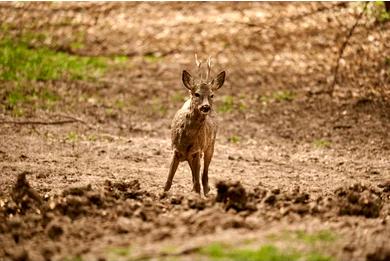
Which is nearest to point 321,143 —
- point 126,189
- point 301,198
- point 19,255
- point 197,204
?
point 126,189

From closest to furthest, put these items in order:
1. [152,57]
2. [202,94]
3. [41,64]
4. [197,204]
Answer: [197,204]
[202,94]
[41,64]
[152,57]

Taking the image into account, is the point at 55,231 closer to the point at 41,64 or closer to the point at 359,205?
the point at 359,205

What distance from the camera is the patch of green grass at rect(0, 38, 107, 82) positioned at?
17.1m

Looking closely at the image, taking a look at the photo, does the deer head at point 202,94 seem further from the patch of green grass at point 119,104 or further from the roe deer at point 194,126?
the patch of green grass at point 119,104

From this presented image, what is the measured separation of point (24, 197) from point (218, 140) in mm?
6196

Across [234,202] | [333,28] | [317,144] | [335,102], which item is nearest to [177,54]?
[333,28]

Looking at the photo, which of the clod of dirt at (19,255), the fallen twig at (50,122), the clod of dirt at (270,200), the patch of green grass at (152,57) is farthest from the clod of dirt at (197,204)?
the patch of green grass at (152,57)

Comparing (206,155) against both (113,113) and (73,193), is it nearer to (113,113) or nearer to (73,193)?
(73,193)

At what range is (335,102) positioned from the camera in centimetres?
1598

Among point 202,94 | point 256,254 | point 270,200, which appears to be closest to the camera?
point 256,254

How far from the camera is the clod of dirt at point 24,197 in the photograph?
8531 millimetres

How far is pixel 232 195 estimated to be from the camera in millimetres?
8242

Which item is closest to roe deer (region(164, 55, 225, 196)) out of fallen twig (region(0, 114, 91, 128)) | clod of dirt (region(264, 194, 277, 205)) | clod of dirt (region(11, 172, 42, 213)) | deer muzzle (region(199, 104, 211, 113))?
deer muzzle (region(199, 104, 211, 113))

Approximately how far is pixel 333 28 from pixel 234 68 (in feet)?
7.57
